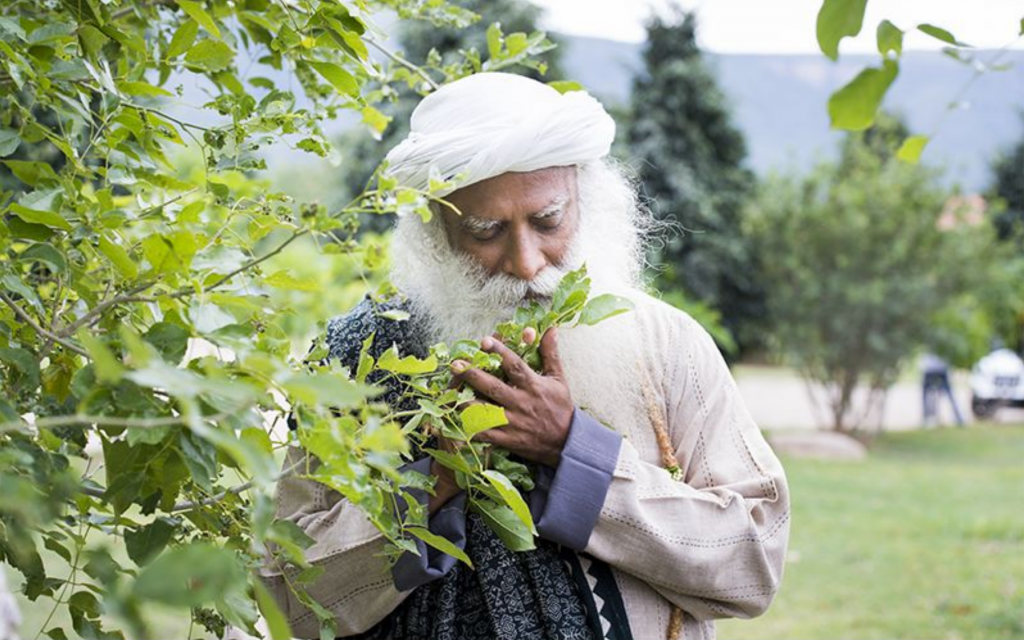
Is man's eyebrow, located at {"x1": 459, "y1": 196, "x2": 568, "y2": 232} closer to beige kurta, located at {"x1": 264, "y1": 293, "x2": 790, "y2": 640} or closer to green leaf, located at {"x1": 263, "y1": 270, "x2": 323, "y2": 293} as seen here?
beige kurta, located at {"x1": 264, "y1": 293, "x2": 790, "y2": 640}

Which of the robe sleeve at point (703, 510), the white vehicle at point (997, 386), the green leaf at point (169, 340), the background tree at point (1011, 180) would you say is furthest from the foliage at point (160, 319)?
the background tree at point (1011, 180)

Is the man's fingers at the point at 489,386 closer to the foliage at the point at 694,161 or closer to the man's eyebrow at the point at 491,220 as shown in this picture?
the man's eyebrow at the point at 491,220

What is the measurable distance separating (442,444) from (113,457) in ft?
2.21

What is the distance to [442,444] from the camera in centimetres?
198

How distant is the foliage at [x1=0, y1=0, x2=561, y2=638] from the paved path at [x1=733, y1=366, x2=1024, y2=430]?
1538cm

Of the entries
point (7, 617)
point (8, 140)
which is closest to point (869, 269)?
point (8, 140)

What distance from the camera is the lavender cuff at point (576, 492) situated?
208 cm

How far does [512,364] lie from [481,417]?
→ 1.32ft

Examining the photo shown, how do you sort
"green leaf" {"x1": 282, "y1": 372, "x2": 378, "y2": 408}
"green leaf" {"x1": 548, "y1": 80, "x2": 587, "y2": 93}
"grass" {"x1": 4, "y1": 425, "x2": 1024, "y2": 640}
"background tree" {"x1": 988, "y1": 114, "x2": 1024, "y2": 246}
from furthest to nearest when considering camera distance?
"background tree" {"x1": 988, "y1": 114, "x2": 1024, "y2": 246} < "grass" {"x1": 4, "y1": 425, "x2": 1024, "y2": 640} < "green leaf" {"x1": 548, "y1": 80, "x2": 587, "y2": 93} < "green leaf" {"x1": 282, "y1": 372, "x2": 378, "y2": 408}

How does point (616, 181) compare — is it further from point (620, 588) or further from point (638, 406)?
point (620, 588)

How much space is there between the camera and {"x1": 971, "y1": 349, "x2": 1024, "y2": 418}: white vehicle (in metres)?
20.5

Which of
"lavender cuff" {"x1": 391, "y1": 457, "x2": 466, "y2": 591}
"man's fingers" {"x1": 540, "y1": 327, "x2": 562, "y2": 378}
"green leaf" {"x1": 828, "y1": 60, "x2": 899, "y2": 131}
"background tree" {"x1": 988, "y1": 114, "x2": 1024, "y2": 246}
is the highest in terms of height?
"green leaf" {"x1": 828, "y1": 60, "x2": 899, "y2": 131}

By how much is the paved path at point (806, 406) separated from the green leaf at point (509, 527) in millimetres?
15223

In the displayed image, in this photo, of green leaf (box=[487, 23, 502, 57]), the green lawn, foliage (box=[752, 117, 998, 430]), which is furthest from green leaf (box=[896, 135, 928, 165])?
foliage (box=[752, 117, 998, 430])
